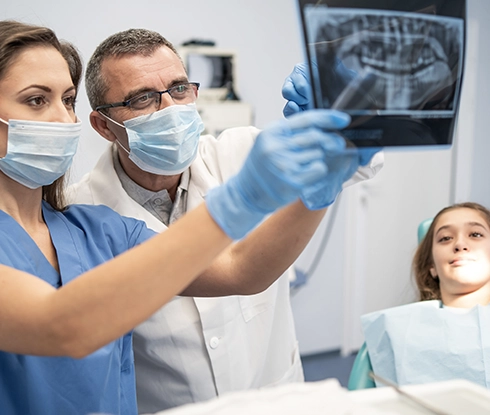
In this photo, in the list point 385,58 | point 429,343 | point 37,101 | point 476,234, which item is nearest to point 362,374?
point 429,343

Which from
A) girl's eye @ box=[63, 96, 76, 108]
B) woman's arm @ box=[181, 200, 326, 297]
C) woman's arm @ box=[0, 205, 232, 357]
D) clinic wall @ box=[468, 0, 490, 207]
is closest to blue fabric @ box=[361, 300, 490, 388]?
woman's arm @ box=[181, 200, 326, 297]

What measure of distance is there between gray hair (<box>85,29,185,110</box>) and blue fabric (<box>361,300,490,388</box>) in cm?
116

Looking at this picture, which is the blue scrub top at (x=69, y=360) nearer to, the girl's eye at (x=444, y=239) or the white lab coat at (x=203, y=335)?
the white lab coat at (x=203, y=335)

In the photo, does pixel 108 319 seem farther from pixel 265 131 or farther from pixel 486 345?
pixel 486 345

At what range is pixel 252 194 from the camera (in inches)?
30.1

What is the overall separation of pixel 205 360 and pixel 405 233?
255 cm

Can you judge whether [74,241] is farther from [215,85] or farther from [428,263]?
[215,85]

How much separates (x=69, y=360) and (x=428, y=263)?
1465 mm

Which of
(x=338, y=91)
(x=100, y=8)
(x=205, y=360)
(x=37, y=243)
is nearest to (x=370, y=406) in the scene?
(x=338, y=91)

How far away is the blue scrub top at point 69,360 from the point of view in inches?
38.5

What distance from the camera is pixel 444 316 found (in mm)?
1680

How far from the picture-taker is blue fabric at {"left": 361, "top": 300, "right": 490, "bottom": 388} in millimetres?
1535

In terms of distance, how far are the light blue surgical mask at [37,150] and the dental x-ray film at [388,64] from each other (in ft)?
1.92

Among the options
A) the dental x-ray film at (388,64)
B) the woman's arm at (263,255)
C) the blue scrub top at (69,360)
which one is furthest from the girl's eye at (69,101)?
the dental x-ray film at (388,64)
